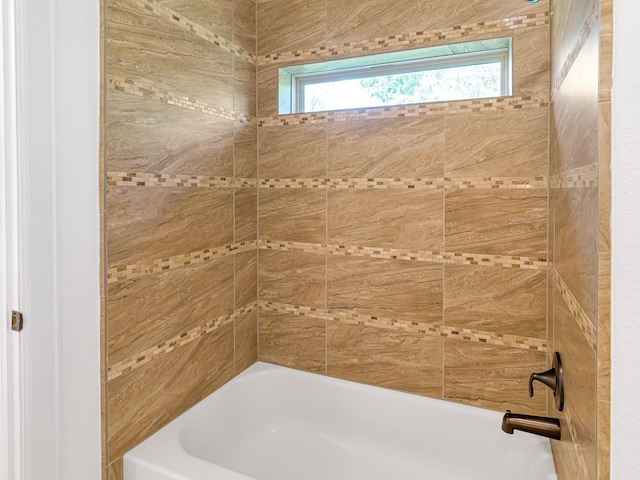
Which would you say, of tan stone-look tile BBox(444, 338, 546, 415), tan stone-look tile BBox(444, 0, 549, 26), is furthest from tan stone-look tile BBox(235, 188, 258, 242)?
tan stone-look tile BBox(444, 0, 549, 26)

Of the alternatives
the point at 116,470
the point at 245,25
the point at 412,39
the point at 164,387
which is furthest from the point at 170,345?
the point at 412,39

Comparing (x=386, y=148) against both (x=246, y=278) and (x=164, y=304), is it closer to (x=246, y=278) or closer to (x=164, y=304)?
(x=246, y=278)

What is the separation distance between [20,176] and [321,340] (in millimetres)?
1431

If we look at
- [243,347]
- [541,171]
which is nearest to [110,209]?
[243,347]

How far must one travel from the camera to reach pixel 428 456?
5.71 ft

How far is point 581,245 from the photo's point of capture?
2.54 ft

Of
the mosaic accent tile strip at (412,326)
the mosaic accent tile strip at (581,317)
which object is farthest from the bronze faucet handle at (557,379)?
the mosaic accent tile strip at (412,326)

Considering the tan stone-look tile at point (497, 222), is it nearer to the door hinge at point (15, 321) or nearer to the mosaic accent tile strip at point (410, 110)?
the mosaic accent tile strip at point (410, 110)

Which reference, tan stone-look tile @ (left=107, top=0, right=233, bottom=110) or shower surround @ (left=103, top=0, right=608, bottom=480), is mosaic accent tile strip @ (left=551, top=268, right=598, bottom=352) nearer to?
shower surround @ (left=103, top=0, right=608, bottom=480)

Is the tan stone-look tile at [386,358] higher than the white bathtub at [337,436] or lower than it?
higher

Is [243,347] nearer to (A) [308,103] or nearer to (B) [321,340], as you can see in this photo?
(B) [321,340]

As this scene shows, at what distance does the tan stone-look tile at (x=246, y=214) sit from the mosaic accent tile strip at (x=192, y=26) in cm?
66

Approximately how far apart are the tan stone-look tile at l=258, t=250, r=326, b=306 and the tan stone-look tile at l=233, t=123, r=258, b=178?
1.43ft

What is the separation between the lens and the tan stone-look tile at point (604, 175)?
23.0 inches
